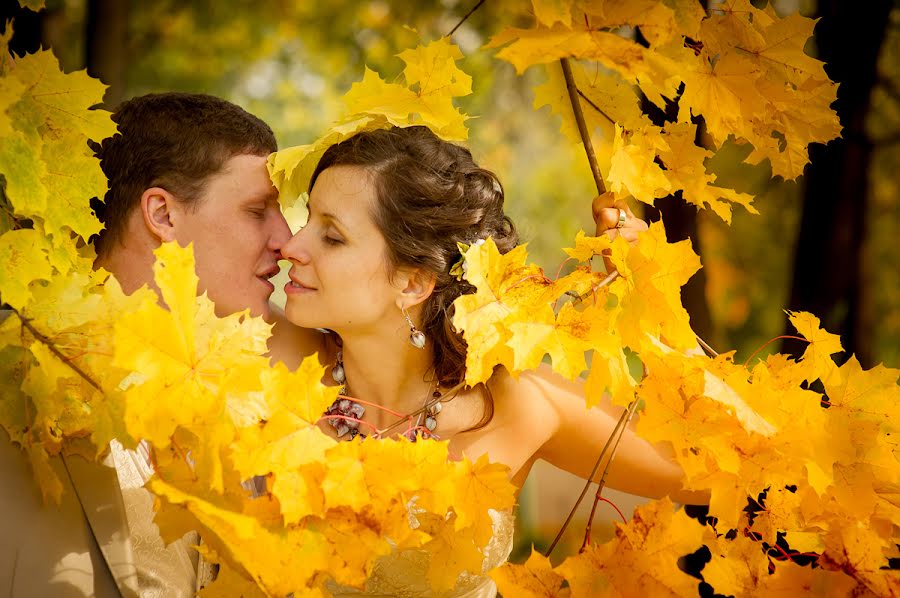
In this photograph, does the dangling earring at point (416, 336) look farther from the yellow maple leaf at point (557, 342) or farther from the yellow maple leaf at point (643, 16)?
the yellow maple leaf at point (643, 16)

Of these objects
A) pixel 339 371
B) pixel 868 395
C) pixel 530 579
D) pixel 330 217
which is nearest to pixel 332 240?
pixel 330 217

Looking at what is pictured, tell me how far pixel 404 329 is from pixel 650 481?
0.72 meters

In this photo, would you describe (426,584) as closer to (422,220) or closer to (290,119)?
(422,220)

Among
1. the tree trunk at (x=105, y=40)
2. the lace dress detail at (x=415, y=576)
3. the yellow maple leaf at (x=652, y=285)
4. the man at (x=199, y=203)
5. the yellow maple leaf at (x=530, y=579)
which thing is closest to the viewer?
the yellow maple leaf at (x=652, y=285)

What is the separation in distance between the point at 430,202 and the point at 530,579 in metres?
0.93

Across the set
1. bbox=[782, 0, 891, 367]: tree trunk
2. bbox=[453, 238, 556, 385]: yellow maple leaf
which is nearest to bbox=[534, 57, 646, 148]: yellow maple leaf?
bbox=[453, 238, 556, 385]: yellow maple leaf

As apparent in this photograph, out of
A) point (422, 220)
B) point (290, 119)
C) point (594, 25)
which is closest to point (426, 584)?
point (422, 220)

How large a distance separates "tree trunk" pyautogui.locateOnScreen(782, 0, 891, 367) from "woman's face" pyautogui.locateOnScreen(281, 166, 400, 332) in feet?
4.57

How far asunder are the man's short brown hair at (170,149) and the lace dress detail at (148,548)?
66 cm

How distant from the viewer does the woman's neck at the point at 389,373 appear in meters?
2.29

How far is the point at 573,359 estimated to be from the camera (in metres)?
1.40

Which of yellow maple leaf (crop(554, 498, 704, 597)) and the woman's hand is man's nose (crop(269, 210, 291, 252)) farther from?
yellow maple leaf (crop(554, 498, 704, 597))

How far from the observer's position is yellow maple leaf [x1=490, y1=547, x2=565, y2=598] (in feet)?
5.19

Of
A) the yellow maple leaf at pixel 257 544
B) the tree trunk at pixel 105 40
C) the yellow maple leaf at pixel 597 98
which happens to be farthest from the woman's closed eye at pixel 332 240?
the tree trunk at pixel 105 40
